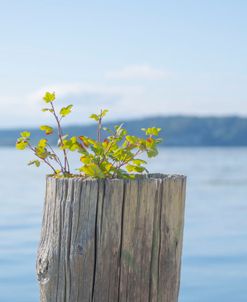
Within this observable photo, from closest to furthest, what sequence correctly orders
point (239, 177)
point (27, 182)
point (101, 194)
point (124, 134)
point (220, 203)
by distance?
point (101, 194)
point (124, 134)
point (220, 203)
point (27, 182)
point (239, 177)

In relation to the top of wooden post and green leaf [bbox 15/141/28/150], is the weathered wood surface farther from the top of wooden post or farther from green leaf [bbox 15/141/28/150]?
green leaf [bbox 15/141/28/150]

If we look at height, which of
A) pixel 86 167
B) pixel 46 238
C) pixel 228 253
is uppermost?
pixel 86 167

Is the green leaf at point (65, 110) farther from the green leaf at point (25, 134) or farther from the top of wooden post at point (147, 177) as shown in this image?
the top of wooden post at point (147, 177)

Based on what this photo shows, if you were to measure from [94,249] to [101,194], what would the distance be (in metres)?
0.27

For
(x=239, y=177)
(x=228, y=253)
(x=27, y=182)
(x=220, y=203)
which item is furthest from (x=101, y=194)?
(x=239, y=177)

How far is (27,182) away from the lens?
35.1m

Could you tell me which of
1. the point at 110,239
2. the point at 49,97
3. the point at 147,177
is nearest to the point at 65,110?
the point at 49,97

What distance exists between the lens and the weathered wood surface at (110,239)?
12.5 feet

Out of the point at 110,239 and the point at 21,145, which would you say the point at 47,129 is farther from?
the point at 110,239

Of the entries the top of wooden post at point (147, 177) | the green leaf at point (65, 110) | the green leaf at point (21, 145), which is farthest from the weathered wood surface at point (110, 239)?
the green leaf at point (65, 110)

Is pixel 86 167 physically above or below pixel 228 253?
above

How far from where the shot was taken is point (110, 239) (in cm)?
384

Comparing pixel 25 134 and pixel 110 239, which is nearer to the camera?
pixel 110 239

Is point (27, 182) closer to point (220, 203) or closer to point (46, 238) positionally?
point (220, 203)
